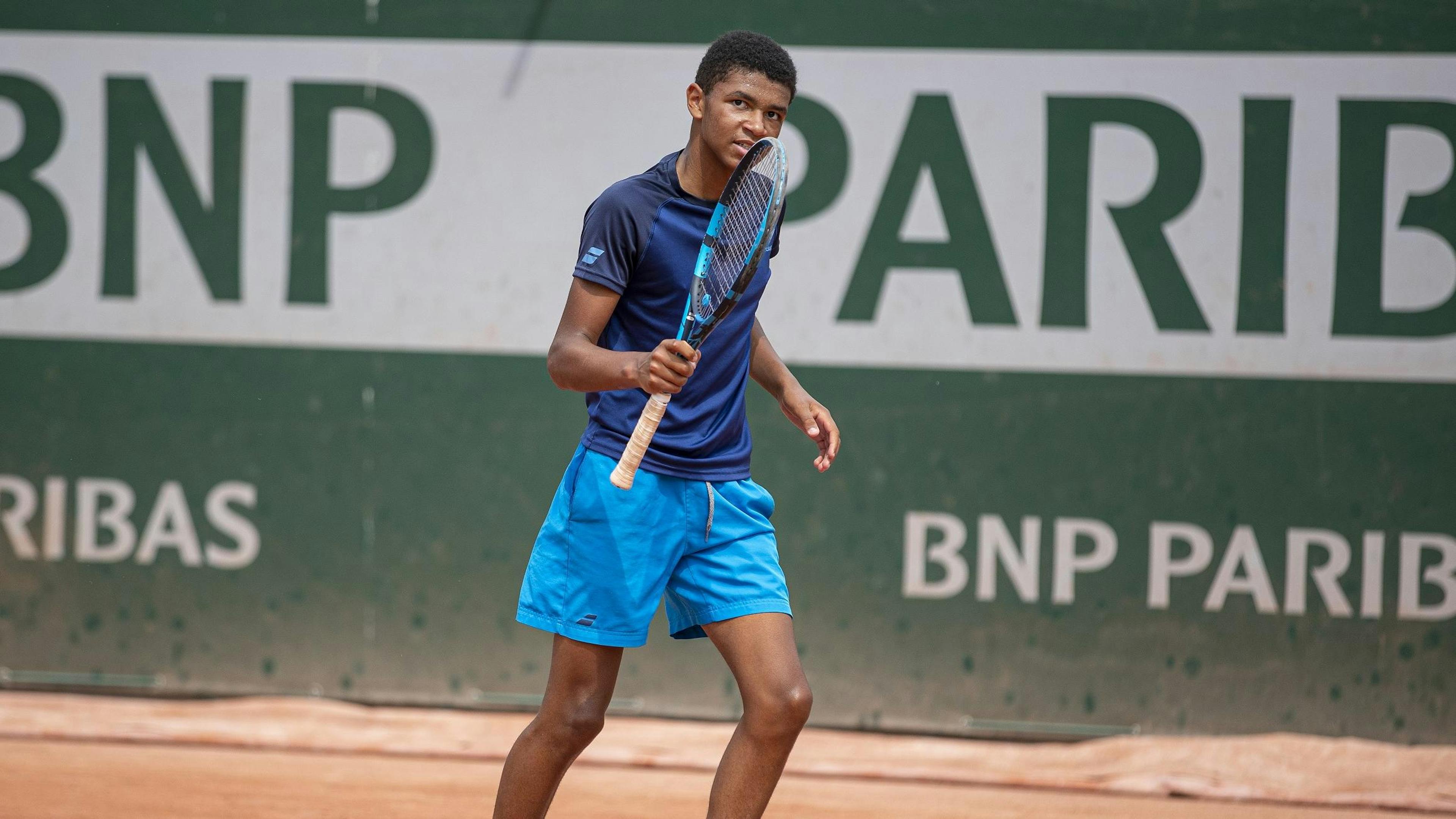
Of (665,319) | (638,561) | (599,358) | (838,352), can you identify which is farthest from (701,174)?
(838,352)

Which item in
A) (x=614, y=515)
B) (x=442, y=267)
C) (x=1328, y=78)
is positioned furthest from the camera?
(x=442, y=267)

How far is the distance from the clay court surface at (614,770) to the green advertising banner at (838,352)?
0.10 meters

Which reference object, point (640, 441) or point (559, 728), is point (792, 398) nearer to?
point (640, 441)

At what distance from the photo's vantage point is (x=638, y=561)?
2598 millimetres

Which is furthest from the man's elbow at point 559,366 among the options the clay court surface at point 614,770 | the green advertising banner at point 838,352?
the green advertising banner at point 838,352

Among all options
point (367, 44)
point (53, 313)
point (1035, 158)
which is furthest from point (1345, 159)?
point (53, 313)

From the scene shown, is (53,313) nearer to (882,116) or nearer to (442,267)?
(442,267)

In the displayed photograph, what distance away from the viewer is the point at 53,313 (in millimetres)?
4648

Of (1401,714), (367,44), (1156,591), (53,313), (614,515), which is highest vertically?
(367,44)

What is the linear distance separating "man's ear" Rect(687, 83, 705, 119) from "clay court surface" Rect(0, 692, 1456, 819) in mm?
1968

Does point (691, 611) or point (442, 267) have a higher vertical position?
point (442, 267)

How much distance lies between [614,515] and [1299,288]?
2.59m

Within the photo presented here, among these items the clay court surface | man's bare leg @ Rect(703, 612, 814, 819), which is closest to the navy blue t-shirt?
man's bare leg @ Rect(703, 612, 814, 819)

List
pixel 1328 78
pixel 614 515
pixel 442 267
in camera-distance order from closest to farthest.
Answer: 1. pixel 614 515
2. pixel 1328 78
3. pixel 442 267
